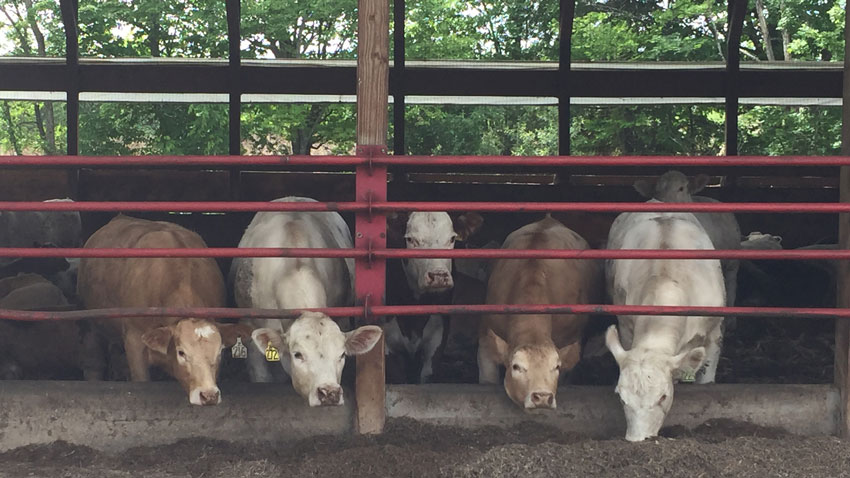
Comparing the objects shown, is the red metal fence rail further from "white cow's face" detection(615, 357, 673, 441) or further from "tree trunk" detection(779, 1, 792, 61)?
"tree trunk" detection(779, 1, 792, 61)

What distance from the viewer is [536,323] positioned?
18.0 feet

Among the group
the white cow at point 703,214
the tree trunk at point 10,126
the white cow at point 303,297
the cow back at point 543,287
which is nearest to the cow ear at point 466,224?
the cow back at point 543,287

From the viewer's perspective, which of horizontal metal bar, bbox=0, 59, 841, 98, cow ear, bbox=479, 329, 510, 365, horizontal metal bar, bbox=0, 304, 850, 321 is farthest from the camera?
horizontal metal bar, bbox=0, 59, 841, 98

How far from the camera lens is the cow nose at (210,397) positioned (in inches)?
184

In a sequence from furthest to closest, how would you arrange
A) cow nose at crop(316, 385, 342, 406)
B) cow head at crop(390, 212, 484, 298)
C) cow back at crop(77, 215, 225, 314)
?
cow head at crop(390, 212, 484, 298) → cow back at crop(77, 215, 225, 314) → cow nose at crop(316, 385, 342, 406)

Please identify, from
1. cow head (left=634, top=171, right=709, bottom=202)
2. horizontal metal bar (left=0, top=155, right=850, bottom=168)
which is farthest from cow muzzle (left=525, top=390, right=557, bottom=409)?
cow head (left=634, top=171, right=709, bottom=202)

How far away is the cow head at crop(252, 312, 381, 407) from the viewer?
4.70 meters

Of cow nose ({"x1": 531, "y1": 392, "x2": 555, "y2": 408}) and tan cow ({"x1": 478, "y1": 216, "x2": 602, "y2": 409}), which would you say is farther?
tan cow ({"x1": 478, "y1": 216, "x2": 602, "y2": 409})

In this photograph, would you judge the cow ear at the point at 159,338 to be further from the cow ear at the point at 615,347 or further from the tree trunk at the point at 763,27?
the tree trunk at the point at 763,27

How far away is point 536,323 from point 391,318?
1.51 metres

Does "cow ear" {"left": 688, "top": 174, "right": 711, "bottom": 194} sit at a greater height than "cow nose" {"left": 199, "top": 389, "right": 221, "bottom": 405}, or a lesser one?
greater

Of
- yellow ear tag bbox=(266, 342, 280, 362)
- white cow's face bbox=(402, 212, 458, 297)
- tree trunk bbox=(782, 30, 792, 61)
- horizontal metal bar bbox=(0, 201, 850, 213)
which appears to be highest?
tree trunk bbox=(782, 30, 792, 61)

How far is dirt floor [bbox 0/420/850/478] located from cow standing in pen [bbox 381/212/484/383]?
178 cm

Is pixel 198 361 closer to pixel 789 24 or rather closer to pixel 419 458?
pixel 419 458
